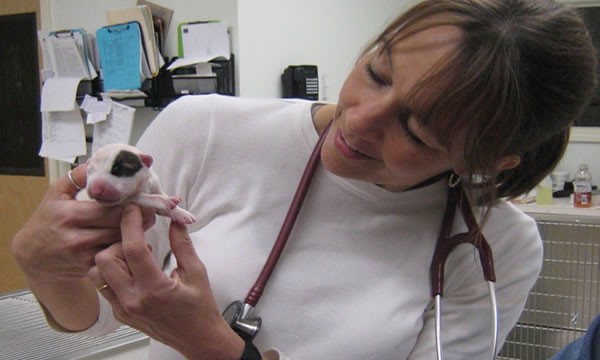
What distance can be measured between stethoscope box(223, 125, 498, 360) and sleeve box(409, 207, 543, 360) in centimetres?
3

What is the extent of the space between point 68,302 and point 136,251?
0.21 metres

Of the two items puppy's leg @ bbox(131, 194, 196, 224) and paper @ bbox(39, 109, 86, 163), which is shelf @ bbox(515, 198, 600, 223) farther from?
paper @ bbox(39, 109, 86, 163)

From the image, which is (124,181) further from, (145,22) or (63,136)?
(63,136)

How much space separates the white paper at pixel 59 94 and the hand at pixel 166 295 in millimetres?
1863

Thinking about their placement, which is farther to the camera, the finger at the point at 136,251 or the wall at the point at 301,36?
the wall at the point at 301,36

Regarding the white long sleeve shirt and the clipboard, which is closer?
the white long sleeve shirt

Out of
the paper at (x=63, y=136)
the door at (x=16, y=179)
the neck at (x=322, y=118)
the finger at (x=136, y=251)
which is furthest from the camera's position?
the door at (x=16, y=179)

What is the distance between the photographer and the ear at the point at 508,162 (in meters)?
0.75

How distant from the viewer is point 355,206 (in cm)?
83

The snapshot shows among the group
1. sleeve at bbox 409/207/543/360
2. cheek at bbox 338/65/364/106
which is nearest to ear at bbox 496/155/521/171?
sleeve at bbox 409/207/543/360

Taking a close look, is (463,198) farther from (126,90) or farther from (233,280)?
(126,90)

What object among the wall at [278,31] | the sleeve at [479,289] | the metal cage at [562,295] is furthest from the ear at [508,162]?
the wall at [278,31]

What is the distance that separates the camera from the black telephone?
2367 millimetres

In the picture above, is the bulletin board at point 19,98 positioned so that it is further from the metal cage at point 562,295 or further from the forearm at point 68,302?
the metal cage at point 562,295
